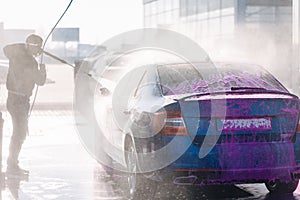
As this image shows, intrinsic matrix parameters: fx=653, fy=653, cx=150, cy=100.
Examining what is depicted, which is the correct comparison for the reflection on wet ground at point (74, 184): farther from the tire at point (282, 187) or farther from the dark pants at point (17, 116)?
the dark pants at point (17, 116)

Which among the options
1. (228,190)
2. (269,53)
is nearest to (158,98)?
(228,190)

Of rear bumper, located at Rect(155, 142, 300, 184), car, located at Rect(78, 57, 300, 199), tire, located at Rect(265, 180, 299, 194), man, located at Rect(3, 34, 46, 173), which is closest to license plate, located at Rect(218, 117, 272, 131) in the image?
car, located at Rect(78, 57, 300, 199)

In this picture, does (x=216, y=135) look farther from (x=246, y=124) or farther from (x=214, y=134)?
(x=246, y=124)

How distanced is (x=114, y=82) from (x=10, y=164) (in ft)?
5.67

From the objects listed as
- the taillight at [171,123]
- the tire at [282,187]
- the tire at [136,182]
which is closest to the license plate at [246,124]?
the taillight at [171,123]

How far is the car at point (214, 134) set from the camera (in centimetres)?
585

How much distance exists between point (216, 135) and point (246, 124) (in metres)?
0.31

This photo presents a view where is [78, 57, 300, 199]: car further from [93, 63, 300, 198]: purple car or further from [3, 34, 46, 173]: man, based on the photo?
[3, 34, 46, 173]: man

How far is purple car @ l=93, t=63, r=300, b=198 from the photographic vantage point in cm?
585

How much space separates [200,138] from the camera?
5852 millimetres

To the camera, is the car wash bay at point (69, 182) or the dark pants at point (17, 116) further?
the dark pants at point (17, 116)

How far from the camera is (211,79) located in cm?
638

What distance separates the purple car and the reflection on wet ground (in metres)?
0.31

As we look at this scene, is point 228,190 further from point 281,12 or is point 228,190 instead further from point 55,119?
point 281,12
